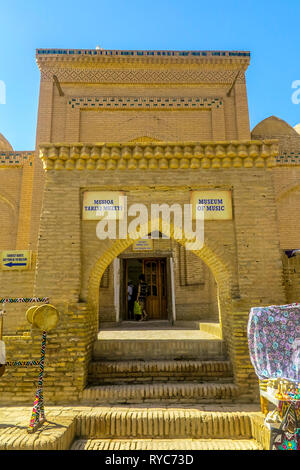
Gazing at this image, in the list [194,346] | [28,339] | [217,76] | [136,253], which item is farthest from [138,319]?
[217,76]

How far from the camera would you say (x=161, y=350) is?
5230mm

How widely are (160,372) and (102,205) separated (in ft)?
8.85

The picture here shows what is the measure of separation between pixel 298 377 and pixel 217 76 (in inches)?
357

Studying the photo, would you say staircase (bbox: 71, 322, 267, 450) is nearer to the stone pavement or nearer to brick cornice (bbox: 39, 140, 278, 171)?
the stone pavement

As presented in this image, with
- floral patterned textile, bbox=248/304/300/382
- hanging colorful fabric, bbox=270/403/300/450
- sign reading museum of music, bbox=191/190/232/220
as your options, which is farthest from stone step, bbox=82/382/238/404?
sign reading museum of music, bbox=191/190/232/220

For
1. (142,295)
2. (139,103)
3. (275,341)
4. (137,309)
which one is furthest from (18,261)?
(139,103)

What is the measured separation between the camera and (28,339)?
458 centimetres

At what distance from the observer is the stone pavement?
3.45m

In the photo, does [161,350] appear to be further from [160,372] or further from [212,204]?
[212,204]

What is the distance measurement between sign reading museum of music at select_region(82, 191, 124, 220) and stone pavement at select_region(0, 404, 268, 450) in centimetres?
269

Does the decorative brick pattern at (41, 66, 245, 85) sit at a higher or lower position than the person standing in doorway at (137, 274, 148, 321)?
higher

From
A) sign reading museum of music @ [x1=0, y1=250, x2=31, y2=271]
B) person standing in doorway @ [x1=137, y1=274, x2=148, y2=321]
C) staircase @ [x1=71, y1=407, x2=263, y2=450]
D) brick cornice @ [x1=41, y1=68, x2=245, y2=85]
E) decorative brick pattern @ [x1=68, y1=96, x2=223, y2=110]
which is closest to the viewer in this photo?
staircase @ [x1=71, y1=407, x2=263, y2=450]

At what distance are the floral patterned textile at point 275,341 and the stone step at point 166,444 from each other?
833mm
